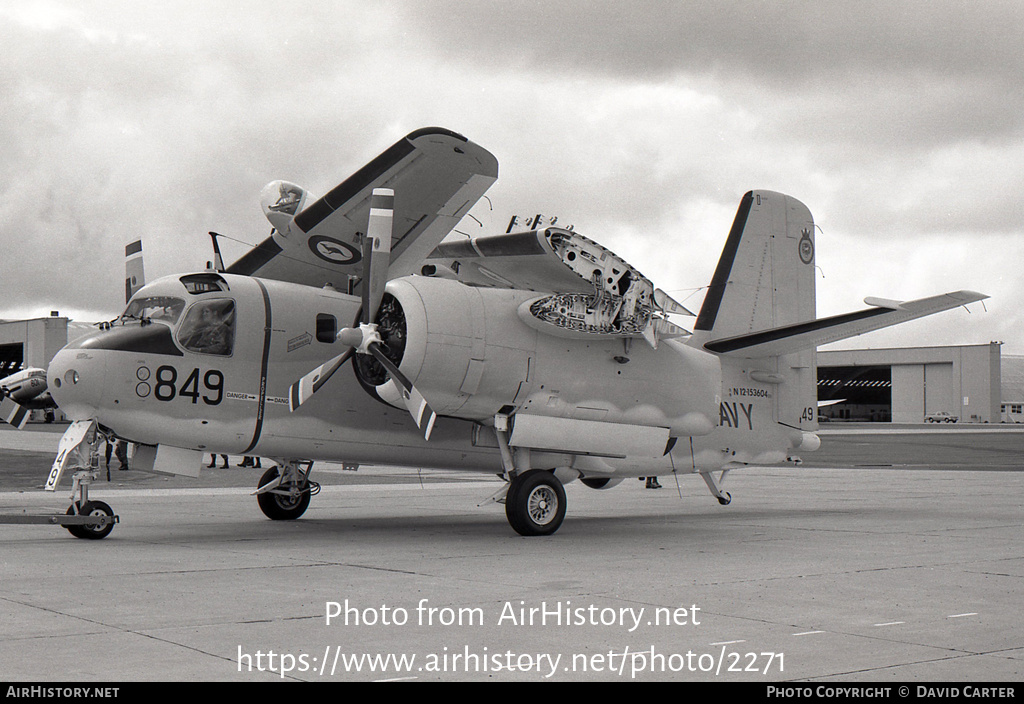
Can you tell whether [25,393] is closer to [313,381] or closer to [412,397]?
[313,381]

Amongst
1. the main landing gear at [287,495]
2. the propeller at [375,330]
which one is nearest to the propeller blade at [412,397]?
the propeller at [375,330]

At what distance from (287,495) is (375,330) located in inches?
188

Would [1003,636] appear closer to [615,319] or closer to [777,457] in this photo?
[615,319]

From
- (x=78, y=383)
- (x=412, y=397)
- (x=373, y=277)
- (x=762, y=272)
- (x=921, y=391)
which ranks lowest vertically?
(x=412, y=397)

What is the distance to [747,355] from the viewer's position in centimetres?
1834

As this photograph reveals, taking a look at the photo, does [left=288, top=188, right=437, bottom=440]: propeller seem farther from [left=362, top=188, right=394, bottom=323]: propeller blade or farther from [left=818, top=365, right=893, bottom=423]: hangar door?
[left=818, top=365, right=893, bottom=423]: hangar door

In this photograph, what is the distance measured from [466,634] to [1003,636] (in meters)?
3.87

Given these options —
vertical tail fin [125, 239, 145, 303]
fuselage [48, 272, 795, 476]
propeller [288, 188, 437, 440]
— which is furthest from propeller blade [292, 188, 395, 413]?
vertical tail fin [125, 239, 145, 303]

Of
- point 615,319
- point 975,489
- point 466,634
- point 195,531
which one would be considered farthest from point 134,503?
point 975,489

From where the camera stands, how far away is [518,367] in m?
14.5

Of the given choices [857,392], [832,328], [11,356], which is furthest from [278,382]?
[857,392]

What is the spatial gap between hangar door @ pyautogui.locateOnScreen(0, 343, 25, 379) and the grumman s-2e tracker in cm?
6567

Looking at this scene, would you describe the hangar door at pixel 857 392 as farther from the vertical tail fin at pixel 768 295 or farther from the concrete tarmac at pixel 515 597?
the concrete tarmac at pixel 515 597

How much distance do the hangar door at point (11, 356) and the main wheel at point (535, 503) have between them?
68.0 m
